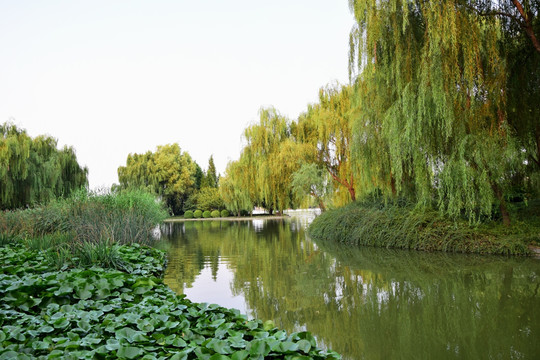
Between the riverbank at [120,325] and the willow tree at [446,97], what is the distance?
19.9ft

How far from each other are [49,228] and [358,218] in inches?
Answer: 327

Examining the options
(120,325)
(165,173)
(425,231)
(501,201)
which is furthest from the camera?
(165,173)

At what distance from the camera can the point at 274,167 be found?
17.7 meters

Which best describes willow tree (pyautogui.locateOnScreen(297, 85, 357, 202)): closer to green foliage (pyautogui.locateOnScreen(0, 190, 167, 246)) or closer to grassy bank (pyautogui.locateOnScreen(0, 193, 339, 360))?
green foliage (pyautogui.locateOnScreen(0, 190, 167, 246))

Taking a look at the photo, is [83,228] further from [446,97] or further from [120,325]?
[446,97]

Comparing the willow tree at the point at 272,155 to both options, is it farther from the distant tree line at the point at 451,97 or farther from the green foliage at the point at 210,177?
the green foliage at the point at 210,177

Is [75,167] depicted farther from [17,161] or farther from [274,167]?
[274,167]

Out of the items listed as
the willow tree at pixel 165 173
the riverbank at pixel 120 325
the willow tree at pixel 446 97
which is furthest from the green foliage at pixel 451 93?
the willow tree at pixel 165 173

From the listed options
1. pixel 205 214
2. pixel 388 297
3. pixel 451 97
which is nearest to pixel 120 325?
pixel 388 297

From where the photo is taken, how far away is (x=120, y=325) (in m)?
2.79

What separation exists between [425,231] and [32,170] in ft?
55.6

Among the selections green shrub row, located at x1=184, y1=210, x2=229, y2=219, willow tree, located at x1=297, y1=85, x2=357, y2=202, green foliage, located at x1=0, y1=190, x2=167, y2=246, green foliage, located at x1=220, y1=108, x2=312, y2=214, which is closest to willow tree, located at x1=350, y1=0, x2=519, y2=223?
willow tree, located at x1=297, y1=85, x2=357, y2=202

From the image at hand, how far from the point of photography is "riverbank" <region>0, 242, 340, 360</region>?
2.25 metres

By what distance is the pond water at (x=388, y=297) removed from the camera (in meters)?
3.64
